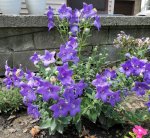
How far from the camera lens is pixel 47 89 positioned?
2.03 m

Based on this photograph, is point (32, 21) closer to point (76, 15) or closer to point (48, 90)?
point (76, 15)

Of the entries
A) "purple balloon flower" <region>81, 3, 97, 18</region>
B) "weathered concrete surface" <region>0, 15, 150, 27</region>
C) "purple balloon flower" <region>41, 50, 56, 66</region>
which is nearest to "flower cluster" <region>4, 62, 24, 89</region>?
"purple balloon flower" <region>41, 50, 56, 66</region>

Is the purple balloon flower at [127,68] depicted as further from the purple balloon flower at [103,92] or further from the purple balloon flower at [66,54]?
the purple balloon flower at [66,54]

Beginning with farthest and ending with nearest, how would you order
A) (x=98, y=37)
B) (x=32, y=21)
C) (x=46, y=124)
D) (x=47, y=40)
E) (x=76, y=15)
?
(x=98, y=37) → (x=47, y=40) → (x=32, y=21) → (x=76, y=15) → (x=46, y=124)

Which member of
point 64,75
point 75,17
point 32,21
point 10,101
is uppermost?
point 75,17

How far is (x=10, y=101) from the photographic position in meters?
2.80

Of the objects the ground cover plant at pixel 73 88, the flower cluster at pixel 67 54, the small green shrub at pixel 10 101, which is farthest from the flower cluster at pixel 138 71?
the small green shrub at pixel 10 101

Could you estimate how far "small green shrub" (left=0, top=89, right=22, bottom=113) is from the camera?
110 inches

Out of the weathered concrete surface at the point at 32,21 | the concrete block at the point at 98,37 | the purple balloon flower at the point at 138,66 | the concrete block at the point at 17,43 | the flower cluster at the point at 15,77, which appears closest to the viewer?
the purple balloon flower at the point at 138,66

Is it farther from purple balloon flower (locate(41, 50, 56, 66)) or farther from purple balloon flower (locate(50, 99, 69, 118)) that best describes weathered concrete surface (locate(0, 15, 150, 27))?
purple balloon flower (locate(50, 99, 69, 118))

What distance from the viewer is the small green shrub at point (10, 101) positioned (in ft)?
9.16

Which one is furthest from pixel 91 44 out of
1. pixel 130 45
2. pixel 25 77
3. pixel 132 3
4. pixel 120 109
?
pixel 132 3

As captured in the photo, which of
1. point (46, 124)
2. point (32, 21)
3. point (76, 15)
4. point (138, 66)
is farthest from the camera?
point (32, 21)

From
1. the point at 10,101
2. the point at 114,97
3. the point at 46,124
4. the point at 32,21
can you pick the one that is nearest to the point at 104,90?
the point at 114,97
